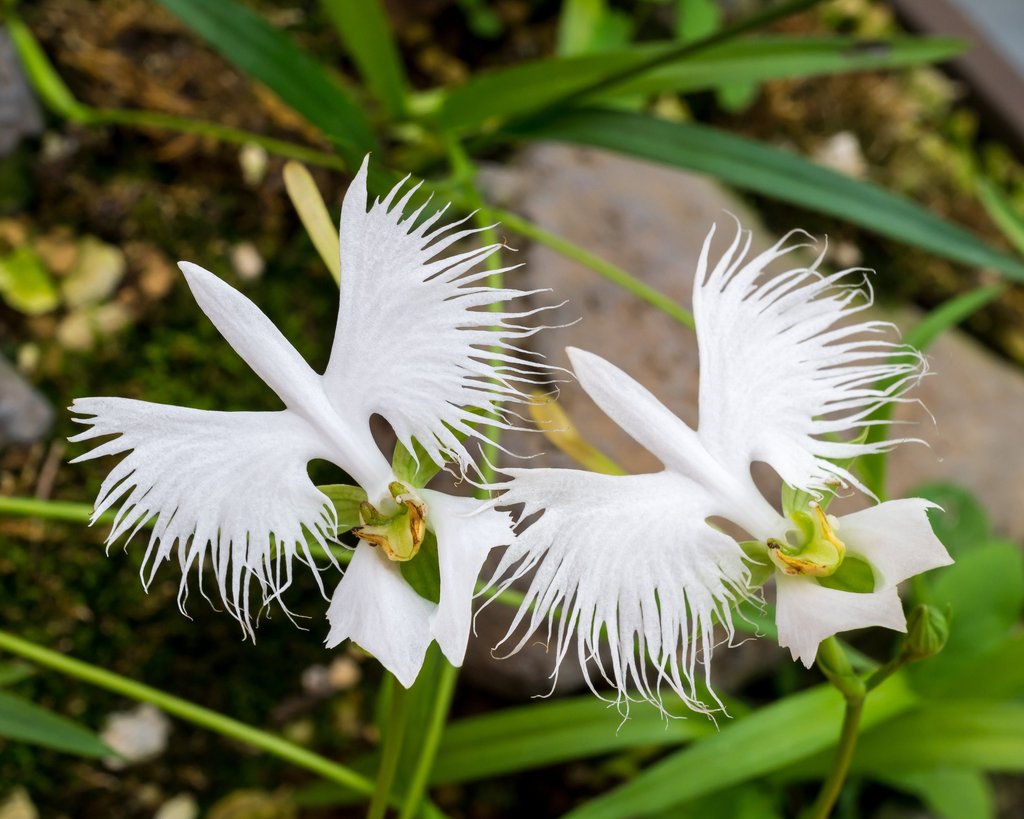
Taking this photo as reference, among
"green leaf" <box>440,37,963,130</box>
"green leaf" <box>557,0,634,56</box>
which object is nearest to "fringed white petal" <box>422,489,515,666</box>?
"green leaf" <box>440,37,963,130</box>

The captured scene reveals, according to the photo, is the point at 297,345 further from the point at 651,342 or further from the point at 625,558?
the point at 625,558

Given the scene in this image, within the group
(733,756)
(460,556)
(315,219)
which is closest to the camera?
(460,556)

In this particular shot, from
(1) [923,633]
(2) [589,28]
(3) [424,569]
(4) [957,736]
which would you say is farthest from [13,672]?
(2) [589,28]

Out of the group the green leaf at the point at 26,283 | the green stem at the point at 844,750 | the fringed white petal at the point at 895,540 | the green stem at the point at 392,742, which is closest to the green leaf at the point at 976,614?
the green stem at the point at 844,750

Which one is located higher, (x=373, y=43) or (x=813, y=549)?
(x=373, y=43)

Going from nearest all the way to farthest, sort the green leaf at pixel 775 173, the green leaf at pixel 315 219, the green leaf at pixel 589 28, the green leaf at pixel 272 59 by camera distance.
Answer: the green leaf at pixel 315 219 < the green leaf at pixel 272 59 < the green leaf at pixel 775 173 < the green leaf at pixel 589 28

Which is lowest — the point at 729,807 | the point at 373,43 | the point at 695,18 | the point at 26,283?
the point at 729,807

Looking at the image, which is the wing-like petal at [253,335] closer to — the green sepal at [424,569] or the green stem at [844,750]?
the green sepal at [424,569]

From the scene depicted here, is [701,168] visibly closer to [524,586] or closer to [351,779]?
[524,586]
